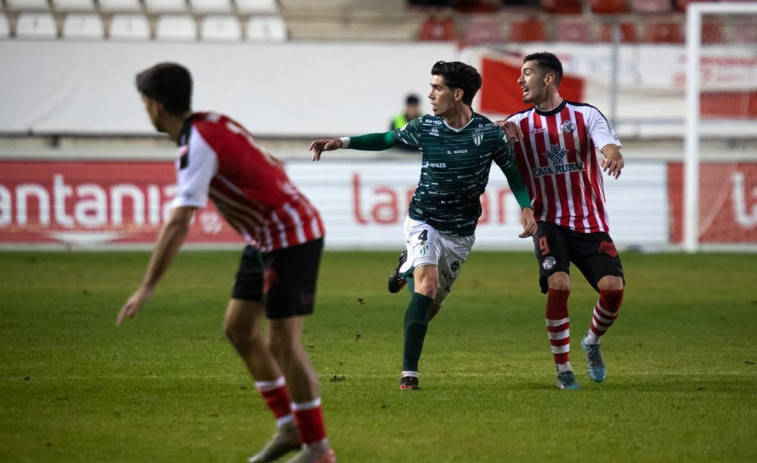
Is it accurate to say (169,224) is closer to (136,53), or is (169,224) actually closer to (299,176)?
(299,176)

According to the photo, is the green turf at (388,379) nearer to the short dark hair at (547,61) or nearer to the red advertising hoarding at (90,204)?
the short dark hair at (547,61)

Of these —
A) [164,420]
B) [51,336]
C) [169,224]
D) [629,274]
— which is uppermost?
[169,224]

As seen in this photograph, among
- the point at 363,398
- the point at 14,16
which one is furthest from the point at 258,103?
the point at 363,398

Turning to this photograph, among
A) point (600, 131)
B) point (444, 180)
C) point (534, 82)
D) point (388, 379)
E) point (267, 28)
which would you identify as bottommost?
point (388, 379)

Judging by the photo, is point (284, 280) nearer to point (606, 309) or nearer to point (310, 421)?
point (310, 421)

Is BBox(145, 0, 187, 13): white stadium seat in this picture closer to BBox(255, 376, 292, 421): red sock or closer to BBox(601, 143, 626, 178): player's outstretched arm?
BBox(601, 143, 626, 178): player's outstretched arm

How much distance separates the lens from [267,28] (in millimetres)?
25047

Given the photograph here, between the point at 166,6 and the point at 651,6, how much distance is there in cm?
1046

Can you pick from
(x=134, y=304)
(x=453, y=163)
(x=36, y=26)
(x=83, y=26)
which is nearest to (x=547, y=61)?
(x=453, y=163)

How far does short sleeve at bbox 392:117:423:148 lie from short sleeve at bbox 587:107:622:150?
116cm

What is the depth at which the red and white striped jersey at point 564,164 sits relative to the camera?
325 inches

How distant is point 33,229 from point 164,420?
41.0ft

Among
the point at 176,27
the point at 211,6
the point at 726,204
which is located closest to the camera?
the point at 726,204

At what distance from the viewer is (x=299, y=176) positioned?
1933 cm
